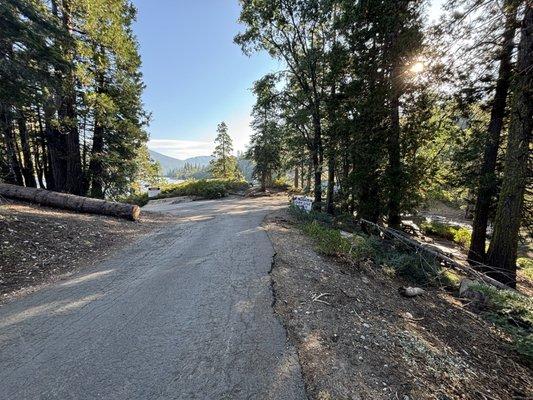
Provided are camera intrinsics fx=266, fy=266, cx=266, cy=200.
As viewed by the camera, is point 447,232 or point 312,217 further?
point 447,232

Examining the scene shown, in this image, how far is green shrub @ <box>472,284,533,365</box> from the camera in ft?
11.9

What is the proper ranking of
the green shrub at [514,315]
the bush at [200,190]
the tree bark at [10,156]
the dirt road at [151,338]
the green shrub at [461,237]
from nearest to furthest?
1. the dirt road at [151,338]
2. the green shrub at [514,315]
3. the tree bark at [10,156]
4. the green shrub at [461,237]
5. the bush at [200,190]

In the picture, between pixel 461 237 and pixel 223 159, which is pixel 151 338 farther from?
pixel 223 159

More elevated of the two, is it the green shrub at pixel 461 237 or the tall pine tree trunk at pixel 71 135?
the tall pine tree trunk at pixel 71 135

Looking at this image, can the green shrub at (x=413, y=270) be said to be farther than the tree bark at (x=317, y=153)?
No

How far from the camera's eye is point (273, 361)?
8.80 ft

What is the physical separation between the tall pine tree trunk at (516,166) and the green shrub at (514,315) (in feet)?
4.65

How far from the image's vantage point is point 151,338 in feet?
10.2

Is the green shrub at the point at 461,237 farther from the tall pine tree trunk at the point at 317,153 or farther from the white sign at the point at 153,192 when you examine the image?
the white sign at the point at 153,192

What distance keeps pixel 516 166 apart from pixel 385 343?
6.18 metres

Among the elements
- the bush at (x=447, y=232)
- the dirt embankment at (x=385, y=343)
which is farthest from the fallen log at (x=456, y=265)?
the bush at (x=447, y=232)

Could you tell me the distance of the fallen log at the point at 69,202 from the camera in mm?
9539

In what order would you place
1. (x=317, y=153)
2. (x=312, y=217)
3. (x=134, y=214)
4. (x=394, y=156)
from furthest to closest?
(x=317, y=153) < (x=312, y=217) < (x=134, y=214) < (x=394, y=156)

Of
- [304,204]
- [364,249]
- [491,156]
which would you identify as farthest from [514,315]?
[304,204]
